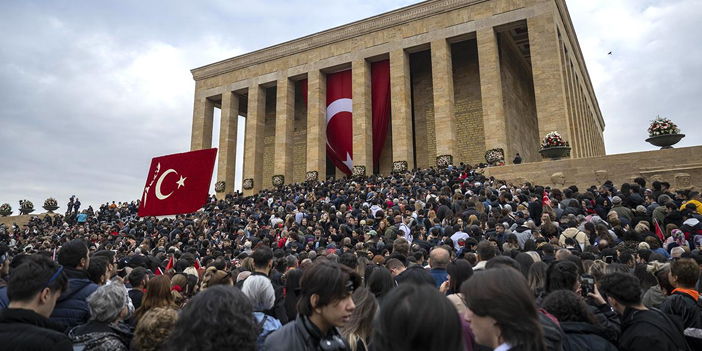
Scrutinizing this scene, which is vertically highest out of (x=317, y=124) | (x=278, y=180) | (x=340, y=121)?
(x=340, y=121)

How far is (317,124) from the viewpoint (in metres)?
27.0

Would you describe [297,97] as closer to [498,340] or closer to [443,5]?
[443,5]

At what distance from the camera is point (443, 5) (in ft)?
78.5

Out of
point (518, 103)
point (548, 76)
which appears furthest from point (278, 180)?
point (548, 76)

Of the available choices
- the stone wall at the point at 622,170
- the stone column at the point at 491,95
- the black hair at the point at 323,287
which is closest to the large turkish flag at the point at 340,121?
the stone column at the point at 491,95

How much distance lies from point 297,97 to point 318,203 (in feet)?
58.3

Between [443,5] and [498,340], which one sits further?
[443,5]

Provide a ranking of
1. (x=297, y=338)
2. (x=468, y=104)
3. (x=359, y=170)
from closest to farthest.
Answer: (x=297, y=338) < (x=359, y=170) < (x=468, y=104)

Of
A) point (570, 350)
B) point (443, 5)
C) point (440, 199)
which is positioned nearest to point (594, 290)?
point (570, 350)

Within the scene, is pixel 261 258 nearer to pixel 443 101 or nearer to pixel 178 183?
pixel 178 183

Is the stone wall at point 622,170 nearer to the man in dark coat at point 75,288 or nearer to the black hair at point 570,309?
the black hair at point 570,309

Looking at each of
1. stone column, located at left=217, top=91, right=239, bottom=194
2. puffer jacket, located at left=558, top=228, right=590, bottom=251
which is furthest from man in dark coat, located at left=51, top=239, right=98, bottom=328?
stone column, located at left=217, top=91, right=239, bottom=194

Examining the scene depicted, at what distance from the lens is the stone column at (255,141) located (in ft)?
94.7

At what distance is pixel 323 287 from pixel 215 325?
0.63 meters
